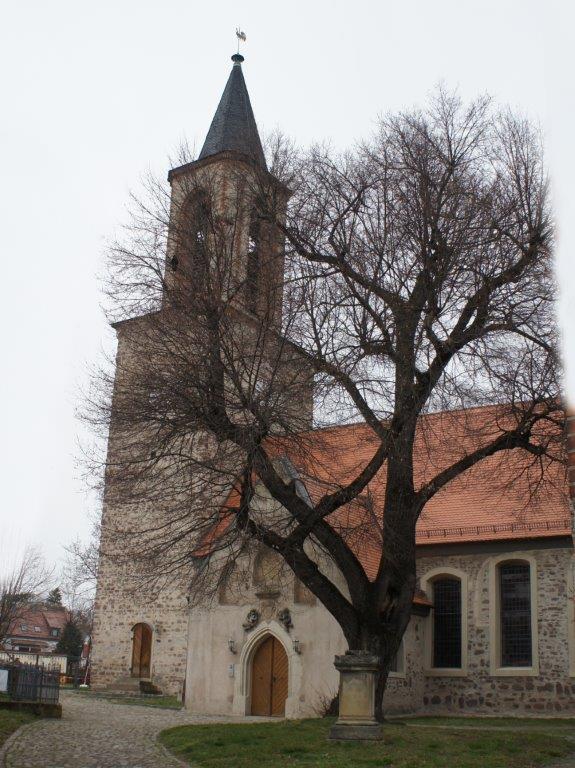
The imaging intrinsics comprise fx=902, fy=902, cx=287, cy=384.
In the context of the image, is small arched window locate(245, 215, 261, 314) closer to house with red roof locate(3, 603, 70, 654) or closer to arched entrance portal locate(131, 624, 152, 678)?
arched entrance portal locate(131, 624, 152, 678)

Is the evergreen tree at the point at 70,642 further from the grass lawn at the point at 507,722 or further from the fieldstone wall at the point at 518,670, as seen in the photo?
the grass lawn at the point at 507,722

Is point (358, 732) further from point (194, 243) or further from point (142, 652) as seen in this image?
point (142, 652)

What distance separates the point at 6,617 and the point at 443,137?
24502mm

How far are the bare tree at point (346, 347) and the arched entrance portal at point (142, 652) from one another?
12.4 meters

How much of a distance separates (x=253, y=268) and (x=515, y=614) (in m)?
10.4

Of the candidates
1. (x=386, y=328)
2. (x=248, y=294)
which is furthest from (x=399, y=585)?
(x=248, y=294)

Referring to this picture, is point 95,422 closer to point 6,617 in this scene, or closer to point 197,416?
point 197,416

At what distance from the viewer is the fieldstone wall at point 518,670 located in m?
19.9

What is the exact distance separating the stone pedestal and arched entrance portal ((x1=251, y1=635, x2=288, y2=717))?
7243mm

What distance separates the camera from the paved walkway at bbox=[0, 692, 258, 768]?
1208cm

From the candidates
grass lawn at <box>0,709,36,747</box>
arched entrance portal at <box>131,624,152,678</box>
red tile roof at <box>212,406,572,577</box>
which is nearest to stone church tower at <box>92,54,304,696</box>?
arched entrance portal at <box>131,624,152,678</box>

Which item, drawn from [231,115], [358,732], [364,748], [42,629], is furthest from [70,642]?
[364,748]

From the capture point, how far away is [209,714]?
811 inches

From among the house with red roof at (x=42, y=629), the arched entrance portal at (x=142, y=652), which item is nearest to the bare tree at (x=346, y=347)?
the arched entrance portal at (x=142, y=652)
